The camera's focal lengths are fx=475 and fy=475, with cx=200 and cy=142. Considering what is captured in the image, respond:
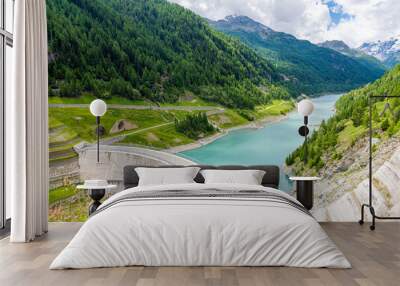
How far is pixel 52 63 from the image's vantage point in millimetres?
6746

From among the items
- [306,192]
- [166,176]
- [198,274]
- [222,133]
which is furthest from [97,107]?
[198,274]

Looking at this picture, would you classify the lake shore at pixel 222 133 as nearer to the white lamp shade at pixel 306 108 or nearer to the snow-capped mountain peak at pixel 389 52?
the white lamp shade at pixel 306 108

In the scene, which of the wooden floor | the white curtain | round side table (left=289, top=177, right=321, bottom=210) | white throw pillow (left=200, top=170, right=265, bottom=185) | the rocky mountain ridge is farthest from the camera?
the rocky mountain ridge

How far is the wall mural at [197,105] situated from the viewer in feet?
21.9

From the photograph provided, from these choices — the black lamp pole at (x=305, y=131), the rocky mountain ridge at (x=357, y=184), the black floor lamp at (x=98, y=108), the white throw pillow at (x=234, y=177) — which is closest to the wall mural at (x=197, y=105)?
the rocky mountain ridge at (x=357, y=184)

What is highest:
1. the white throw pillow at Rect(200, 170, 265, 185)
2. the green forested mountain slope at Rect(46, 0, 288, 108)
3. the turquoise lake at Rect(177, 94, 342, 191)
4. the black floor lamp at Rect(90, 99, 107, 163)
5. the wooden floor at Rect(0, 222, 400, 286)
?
the green forested mountain slope at Rect(46, 0, 288, 108)

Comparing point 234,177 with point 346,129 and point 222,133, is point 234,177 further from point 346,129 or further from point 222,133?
point 346,129

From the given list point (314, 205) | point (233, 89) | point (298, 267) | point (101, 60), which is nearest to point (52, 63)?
point (101, 60)

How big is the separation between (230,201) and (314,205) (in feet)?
9.33

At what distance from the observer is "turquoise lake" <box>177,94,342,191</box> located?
6.78 meters

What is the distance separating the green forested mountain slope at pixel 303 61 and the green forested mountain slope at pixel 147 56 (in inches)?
7.8

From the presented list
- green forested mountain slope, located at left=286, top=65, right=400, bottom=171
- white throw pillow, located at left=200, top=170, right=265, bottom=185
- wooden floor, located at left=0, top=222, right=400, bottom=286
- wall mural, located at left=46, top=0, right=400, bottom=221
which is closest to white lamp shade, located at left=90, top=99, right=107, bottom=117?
wall mural, located at left=46, top=0, right=400, bottom=221

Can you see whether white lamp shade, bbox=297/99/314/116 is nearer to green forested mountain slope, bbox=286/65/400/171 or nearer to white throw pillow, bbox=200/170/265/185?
green forested mountain slope, bbox=286/65/400/171

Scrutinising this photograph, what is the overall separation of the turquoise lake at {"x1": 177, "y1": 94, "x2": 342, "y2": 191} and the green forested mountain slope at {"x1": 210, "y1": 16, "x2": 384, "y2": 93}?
51 cm
